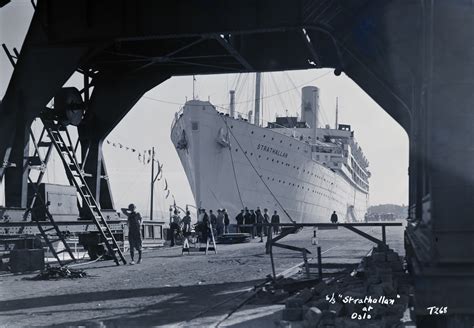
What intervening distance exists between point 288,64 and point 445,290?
11.3 meters

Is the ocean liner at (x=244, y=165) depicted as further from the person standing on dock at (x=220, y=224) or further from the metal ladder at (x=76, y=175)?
the metal ladder at (x=76, y=175)

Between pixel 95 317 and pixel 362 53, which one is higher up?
pixel 362 53

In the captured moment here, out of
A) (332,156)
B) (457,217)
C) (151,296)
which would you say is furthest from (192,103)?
(457,217)

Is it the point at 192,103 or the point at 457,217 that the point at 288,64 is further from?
the point at 192,103

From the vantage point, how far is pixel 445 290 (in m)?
4.78

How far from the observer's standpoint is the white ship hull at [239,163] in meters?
43.6

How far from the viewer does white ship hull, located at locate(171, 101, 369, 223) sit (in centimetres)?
4362

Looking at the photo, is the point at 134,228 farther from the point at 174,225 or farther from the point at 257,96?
the point at 257,96

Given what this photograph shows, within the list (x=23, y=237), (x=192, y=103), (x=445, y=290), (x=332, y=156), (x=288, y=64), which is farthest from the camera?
(x=332, y=156)

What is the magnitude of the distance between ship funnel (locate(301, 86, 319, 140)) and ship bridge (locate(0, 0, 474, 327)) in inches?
2092

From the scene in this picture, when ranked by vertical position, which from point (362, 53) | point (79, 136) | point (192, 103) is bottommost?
point (79, 136)

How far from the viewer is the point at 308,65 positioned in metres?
15.6

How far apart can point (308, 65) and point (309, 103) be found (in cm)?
5594

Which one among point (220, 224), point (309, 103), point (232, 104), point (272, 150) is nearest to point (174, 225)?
point (220, 224)
